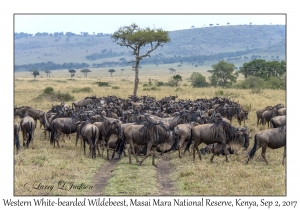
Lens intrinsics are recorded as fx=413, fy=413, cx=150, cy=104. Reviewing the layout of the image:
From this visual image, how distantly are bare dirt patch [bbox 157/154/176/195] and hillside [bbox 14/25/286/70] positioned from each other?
390 feet

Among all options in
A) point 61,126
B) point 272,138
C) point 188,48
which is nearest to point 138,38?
point 61,126

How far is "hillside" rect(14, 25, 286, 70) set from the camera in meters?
138

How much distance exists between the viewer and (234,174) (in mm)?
9844

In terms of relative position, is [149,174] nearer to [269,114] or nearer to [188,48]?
[269,114]

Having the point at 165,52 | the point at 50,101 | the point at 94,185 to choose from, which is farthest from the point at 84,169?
the point at 165,52

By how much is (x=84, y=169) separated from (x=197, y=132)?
3310mm

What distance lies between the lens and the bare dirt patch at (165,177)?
8995mm

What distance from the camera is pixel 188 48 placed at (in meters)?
146

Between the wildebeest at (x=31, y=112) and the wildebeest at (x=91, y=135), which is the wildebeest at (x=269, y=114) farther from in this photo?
the wildebeest at (x=31, y=112)

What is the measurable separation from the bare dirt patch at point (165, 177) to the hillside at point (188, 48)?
390 feet

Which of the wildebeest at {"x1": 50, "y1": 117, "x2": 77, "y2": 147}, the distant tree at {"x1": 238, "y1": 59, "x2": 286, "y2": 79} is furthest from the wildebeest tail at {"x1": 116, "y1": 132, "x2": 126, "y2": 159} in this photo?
the distant tree at {"x1": 238, "y1": 59, "x2": 286, "y2": 79}

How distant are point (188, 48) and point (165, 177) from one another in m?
138

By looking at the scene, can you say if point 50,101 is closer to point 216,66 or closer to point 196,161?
point 196,161

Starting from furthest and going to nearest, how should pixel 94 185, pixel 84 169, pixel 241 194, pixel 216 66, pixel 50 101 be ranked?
1. pixel 216 66
2. pixel 50 101
3. pixel 84 169
4. pixel 94 185
5. pixel 241 194
